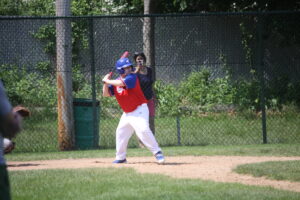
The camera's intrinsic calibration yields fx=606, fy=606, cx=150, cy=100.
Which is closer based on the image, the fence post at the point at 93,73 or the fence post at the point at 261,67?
the fence post at the point at 93,73

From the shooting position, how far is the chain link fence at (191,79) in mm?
11906

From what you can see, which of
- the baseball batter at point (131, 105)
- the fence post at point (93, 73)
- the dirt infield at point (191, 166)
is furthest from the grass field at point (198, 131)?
the baseball batter at point (131, 105)

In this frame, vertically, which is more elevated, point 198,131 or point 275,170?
point 275,170

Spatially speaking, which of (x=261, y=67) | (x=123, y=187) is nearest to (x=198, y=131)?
(x=261, y=67)

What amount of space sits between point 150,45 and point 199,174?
14.2ft

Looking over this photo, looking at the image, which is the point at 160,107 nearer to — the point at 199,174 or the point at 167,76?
the point at 167,76

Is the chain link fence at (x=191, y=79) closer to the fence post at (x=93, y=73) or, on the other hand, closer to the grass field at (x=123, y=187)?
the fence post at (x=93, y=73)

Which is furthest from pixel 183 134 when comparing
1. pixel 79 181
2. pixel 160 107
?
pixel 79 181

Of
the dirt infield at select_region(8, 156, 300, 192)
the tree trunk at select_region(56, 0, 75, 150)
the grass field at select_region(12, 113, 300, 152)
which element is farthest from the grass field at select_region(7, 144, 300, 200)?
the grass field at select_region(12, 113, 300, 152)

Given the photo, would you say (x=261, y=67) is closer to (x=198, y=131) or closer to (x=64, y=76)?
(x=198, y=131)

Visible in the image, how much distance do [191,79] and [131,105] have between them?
380cm

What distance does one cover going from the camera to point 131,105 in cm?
908

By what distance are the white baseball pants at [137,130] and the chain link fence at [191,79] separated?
245cm

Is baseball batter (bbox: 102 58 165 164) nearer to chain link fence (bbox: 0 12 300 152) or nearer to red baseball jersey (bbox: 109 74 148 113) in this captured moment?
red baseball jersey (bbox: 109 74 148 113)
